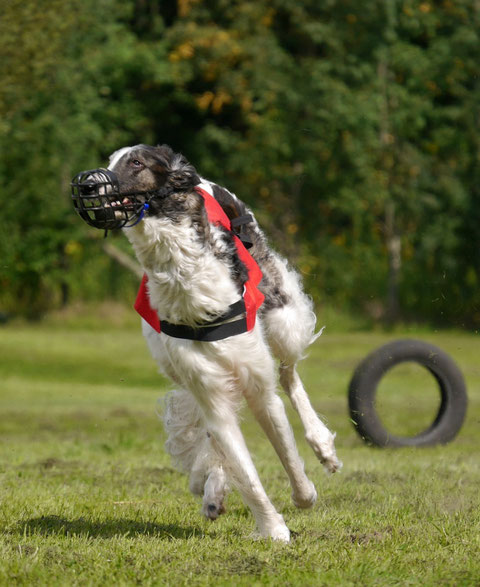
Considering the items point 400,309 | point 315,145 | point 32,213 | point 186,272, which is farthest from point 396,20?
point 186,272

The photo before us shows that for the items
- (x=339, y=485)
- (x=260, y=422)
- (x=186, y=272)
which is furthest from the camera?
(x=339, y=485)

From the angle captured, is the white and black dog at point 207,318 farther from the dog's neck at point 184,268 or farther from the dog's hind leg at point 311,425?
the dog's hind leg at point 311,425

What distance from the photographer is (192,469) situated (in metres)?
5.39

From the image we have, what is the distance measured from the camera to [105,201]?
4.16 metres

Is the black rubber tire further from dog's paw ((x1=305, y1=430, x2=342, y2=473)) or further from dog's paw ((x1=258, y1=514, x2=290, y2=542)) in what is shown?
dog's paw ((x1=258, y1=514, x2=290, y2=542))

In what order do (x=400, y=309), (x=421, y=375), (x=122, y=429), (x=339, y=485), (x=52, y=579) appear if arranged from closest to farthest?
(x=52, y=579) → (x=339, y=485) → (x=122, y=429) → (x=421, y=375) → (x=400, y=309)

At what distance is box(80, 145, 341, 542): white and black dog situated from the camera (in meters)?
4.32

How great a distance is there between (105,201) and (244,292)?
34.1 inches

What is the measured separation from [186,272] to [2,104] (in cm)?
1293

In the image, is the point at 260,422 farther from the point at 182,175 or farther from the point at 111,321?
the point at 111,321

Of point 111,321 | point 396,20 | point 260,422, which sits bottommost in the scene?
point 111,321

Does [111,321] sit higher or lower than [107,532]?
lower

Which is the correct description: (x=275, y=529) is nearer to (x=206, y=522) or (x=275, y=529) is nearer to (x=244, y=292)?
(x=206, y=522)

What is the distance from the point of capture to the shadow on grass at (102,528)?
4824 millimetres
